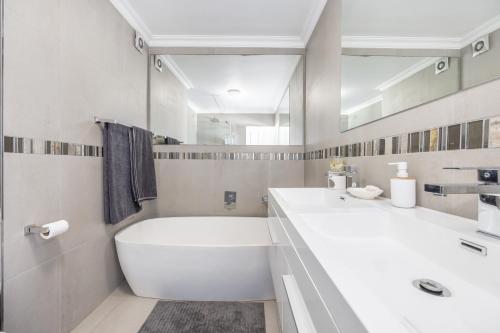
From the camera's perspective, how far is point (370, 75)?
1.19 m

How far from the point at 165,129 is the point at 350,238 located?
2208mm

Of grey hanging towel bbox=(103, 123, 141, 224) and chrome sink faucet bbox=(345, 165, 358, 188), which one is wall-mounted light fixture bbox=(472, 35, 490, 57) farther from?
grey hanging towel bbox=(103, 123, 141, 224)

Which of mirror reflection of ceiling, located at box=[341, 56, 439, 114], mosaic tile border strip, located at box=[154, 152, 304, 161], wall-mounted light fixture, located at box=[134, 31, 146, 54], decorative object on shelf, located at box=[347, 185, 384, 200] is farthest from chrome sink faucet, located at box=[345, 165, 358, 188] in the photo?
wall-mounted light fixture, located at box=[134, 31, 146, 54]

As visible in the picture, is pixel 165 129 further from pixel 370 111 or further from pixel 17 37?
→ pixel 370 111

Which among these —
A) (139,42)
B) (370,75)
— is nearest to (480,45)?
(370,75)

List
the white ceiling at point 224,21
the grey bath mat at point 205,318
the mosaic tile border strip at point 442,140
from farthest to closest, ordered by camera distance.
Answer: the white ceiling at point 224,21, the grey bath mat at point 205,318, the mosaic tile border strip at point 442,140

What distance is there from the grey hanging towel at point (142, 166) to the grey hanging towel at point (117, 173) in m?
0.04

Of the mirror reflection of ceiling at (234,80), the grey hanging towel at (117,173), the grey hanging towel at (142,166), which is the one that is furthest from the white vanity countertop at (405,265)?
the mirror reflection of ceiling at (234,80)

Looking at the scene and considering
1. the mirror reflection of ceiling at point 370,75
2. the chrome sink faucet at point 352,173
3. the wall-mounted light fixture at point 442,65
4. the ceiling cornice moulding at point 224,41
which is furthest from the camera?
the ceiling cornice moulding at point 224,41

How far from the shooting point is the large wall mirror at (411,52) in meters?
0.65

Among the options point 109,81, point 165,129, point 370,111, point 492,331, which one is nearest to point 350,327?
point 492,331

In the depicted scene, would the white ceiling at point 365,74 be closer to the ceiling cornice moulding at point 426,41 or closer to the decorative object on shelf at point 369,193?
the ceiling cornice moulding at point 426,41

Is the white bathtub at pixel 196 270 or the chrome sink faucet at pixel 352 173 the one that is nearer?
the chrome sink faucet at pixel 352 173

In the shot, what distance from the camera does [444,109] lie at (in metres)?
0.74
